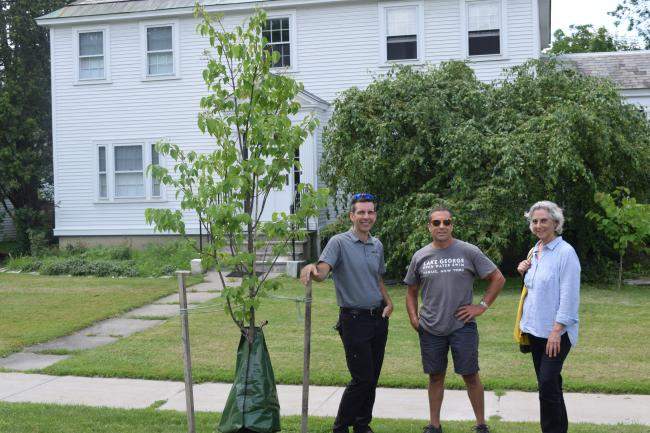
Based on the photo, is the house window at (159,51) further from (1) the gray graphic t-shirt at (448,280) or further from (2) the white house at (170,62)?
(1) the gray graphic t-shirt at (448,280)

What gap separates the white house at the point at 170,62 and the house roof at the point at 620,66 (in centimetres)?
167

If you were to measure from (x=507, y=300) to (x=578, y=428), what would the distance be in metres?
6.65

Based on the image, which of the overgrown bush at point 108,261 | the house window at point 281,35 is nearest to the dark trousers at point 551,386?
the overgrown bush at point 108,261

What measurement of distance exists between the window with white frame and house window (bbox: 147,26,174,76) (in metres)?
5.72

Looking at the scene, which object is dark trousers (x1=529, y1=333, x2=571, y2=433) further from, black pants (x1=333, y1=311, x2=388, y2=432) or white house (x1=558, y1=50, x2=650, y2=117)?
white house (x1=558, y1=50, x2=650, y2=117)

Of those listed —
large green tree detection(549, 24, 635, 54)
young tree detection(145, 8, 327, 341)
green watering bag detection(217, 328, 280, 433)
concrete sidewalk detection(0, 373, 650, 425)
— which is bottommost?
concrete sidewalk detection(0, 373, 650, 425)

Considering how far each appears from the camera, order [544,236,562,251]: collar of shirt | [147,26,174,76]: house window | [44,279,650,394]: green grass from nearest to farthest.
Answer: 1. [544,236,562,251]: collar of shirt
2. [44,279,650,394]: green grass
3. [147,26,174,76]: house window

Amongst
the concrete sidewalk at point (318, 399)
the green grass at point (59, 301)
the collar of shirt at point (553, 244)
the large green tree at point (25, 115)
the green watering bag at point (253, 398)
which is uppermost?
the large green tree at point (25, 115)

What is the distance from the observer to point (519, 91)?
1406cm

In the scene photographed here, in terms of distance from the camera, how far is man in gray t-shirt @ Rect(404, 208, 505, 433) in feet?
17.5

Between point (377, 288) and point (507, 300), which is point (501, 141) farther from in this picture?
point (377, 288)

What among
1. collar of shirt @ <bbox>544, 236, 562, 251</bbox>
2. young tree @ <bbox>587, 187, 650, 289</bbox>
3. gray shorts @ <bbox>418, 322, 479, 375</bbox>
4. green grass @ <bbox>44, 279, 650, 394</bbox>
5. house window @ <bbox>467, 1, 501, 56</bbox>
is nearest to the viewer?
collar of shirt @ <bbox>544, 236, 562, 251</bbox>

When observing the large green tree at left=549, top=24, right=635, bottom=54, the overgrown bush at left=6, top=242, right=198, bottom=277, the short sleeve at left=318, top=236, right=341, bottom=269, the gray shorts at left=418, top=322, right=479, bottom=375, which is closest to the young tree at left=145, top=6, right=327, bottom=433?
the short sleeve at left=318, top=236, right=341, bottom=269

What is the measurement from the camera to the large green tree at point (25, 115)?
69.4 feet
